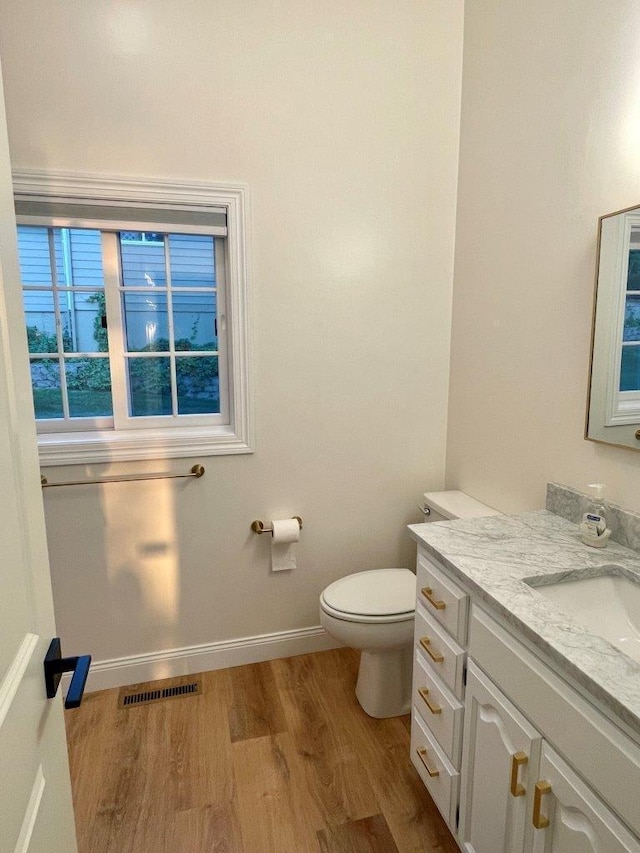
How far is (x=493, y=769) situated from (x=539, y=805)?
0.60ft

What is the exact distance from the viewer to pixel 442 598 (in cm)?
139

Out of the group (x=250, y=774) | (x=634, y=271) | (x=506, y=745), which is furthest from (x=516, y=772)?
(x=634, y=271)

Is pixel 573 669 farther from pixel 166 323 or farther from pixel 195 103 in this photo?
pixel 195 103

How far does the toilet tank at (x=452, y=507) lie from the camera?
207cm

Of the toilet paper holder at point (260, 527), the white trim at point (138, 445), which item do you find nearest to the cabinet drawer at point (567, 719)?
the toilet paper holder at point (260, 527)

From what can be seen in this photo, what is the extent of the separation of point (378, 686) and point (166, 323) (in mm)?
1751

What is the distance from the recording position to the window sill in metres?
1.97

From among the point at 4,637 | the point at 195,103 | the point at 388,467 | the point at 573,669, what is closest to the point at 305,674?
the point at 388,467

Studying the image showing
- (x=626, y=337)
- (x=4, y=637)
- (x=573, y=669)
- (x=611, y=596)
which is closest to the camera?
(x=4, y=637)

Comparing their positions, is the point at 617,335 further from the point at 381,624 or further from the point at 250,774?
the point at 250,774

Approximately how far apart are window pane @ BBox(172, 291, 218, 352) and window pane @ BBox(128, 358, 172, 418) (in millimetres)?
128

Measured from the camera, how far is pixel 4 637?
2.05ft

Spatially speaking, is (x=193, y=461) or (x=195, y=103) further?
(x=193, y=461)

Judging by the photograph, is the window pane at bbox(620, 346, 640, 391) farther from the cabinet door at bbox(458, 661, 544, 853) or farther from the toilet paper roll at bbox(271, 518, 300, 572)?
the toilet paper roll at bbox(271, 518, 300, 572)
